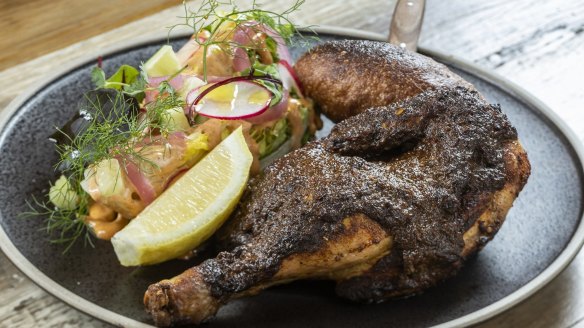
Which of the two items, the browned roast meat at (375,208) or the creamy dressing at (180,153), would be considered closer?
the browned roast meat at (375,208)

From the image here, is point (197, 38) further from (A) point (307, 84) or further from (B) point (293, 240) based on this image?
(B) point (293, 240)

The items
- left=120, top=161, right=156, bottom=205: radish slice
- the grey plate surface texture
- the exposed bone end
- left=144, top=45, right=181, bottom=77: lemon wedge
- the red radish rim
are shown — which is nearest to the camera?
the exposed bone end

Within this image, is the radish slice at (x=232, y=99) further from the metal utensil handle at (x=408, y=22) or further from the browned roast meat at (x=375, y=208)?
the metal utensil handle at (x=408, y=22)

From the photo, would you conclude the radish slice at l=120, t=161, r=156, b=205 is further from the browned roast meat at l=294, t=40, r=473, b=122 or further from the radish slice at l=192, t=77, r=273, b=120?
the browned roast meat at l=294, t=40, r=473, b=122

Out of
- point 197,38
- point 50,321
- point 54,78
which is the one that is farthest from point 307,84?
point 50,321

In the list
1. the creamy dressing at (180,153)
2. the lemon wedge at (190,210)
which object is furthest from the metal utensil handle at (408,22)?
the lemon wedge at (190,210)

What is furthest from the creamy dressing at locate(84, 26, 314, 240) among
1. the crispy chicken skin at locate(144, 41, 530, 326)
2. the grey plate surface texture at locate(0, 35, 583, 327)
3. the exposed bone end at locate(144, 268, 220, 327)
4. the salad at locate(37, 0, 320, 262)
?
the exposed bone end at locate(144, 268, 220, 327)
